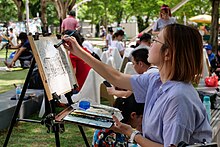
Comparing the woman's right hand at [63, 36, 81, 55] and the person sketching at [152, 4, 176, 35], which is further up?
the person sketching at [152, 4, 176, 35]

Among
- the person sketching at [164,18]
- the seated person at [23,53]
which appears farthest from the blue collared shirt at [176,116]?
the seated person at [23,53]

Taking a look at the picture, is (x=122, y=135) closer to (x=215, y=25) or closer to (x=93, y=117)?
(x=93, y=117)

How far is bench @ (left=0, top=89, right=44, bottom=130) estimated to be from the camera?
5.22m

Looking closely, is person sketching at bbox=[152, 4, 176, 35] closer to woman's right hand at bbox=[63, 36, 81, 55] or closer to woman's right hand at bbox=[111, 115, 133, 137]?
woman's right hand at bbox=[63, 36, 81, 55]

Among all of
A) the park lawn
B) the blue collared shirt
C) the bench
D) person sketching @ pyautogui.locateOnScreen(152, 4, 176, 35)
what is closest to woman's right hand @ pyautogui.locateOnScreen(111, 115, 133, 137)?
the blue collared shirt

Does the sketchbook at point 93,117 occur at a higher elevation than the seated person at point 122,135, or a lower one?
higher

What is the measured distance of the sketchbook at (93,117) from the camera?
2.42 meters

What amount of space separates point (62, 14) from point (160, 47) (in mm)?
18024

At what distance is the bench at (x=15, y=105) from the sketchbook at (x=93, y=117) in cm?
269

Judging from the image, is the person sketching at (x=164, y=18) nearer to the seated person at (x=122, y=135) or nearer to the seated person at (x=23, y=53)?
the seated person at (x=23, y=53)

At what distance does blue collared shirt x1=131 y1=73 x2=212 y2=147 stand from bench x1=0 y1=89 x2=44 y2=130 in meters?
3.64

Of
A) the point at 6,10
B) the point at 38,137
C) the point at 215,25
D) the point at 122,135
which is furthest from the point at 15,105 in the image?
the point at 6,10

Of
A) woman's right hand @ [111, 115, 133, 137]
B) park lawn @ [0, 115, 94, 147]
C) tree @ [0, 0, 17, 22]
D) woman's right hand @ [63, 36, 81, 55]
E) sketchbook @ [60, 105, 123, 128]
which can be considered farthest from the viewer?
tree @ [0, 0, 17, 22]

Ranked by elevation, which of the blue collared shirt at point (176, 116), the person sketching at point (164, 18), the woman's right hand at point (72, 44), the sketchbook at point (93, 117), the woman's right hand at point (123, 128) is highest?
the person sketching at point (164, 18)
